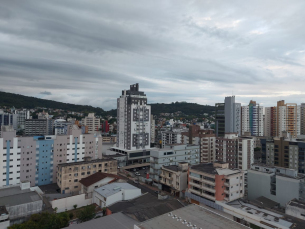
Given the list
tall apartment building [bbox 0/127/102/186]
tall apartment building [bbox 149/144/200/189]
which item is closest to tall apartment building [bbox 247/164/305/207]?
tall apartment building [bbox 149/144/200/189]

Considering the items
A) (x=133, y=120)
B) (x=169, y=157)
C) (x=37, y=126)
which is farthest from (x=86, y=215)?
(x=37, y=126)

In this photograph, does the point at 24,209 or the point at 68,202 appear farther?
the point at 68,202

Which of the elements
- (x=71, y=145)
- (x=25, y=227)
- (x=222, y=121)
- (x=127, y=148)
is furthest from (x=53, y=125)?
(x=25, y=227)

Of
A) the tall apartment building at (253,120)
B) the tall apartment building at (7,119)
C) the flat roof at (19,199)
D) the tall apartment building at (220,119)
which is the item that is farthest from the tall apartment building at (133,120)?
the tall apartment building at (7,119)

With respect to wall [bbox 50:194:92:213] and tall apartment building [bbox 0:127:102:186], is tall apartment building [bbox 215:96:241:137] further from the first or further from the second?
wall [bbox 50:194:92:213]

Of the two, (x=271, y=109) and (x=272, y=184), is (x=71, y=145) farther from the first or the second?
(x=271, y=109)

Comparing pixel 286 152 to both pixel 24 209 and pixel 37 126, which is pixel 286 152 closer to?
pixel 24 209
